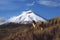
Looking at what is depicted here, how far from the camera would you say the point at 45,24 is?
14211 mm

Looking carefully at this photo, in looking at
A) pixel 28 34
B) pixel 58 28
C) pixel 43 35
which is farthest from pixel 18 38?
pixel 58 28

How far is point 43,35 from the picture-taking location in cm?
1298

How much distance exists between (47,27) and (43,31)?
0.72 m

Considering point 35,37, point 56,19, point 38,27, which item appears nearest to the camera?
point 35,37

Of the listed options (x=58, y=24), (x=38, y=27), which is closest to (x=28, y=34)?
(x=38, y=27)

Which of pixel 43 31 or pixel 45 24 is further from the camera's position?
pixel 45 24

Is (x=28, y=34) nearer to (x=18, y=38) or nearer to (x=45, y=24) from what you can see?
(x=18, y=38)

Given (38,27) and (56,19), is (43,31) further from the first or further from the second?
(56,19)

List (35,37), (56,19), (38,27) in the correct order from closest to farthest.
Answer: (35,37)
(38,27)
(56,19)

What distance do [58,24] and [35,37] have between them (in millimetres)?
2034

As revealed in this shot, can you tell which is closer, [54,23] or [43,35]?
[43,35]

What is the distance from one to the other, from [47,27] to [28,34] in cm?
168

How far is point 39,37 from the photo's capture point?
12805mm

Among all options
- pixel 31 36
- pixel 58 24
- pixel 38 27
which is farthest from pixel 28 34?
pixel 58 24
